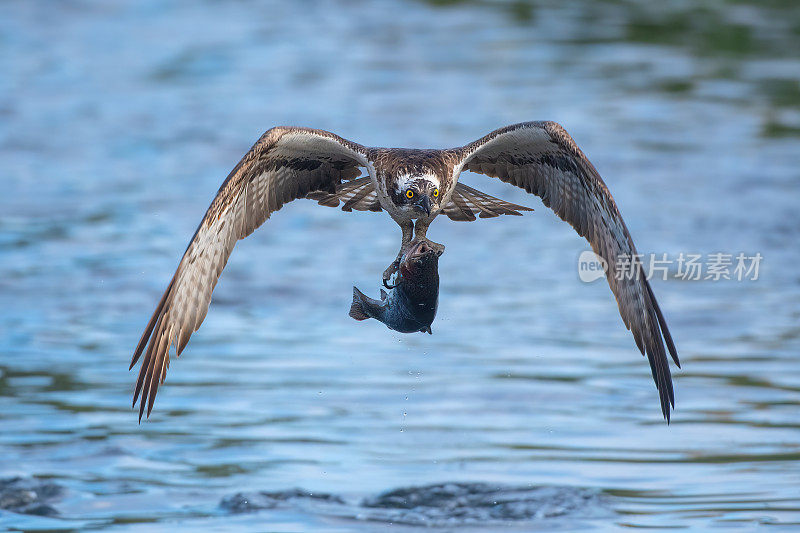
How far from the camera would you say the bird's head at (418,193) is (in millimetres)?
7590

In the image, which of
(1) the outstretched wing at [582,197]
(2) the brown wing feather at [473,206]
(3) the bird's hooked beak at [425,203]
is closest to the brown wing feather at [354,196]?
(2) the brown wing feather at [473,206]

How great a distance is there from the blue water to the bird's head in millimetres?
2266

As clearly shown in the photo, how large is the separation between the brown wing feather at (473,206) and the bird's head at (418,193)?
834 mm

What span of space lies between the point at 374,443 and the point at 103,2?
2134 cm

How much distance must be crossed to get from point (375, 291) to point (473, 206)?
16.5ft

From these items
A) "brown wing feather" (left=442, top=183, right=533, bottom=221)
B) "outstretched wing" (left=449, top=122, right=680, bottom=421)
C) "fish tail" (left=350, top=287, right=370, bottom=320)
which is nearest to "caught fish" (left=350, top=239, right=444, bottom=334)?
"fish tail" (left=350, top=287, right=370, bottom=320)

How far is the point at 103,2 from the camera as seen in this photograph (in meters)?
29.6

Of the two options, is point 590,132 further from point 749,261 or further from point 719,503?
point 719,503

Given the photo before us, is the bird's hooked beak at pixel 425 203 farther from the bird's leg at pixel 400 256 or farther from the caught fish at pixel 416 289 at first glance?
the caught fish at pixel 416 289

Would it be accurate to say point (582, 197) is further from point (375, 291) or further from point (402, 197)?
point (375, 291)

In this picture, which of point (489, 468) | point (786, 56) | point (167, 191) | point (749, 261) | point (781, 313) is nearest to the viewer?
point (489, 468)

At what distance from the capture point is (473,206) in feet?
28.3

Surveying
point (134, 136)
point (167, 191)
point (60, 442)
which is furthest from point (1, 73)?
point (60, 442)

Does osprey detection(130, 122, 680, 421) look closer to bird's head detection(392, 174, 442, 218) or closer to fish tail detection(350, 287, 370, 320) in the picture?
bird's head detection(392, 174, 442, 218)
